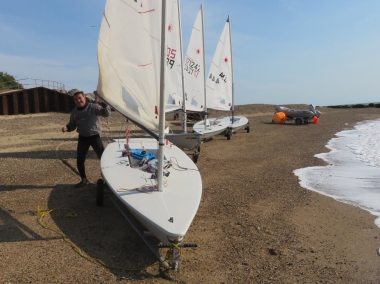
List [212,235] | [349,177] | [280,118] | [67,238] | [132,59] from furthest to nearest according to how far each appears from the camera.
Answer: [280,118] → [349,177] → [132,59] → [212,235] → [67,238]

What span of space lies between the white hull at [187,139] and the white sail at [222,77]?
5.37 meters

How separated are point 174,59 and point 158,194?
→ 6561 millimetres

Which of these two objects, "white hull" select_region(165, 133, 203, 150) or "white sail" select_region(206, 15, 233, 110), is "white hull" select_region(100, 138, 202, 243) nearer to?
"white hull" select_region(165, 133, 203, 150)

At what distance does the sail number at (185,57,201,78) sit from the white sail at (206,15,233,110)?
1.63 metres

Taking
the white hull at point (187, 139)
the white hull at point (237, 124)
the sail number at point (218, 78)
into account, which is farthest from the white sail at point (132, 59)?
→ the sail number at point (218, 78)

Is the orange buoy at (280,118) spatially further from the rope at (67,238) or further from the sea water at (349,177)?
the rope at (67,238)

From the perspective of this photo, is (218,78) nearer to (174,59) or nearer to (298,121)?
(174,59)

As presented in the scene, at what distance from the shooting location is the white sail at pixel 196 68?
11.7 m

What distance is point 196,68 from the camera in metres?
11.8

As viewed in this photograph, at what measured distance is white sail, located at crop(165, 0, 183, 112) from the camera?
31.1ft

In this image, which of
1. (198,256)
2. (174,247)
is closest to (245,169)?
(198,256)

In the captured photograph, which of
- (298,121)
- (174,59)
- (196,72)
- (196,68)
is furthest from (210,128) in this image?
(298,121)

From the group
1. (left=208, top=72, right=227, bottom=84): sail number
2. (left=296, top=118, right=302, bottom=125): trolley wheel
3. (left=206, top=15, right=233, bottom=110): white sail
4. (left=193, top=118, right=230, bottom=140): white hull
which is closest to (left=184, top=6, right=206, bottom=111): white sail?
(left=193, top=118, right=230, bottom=140): white hull

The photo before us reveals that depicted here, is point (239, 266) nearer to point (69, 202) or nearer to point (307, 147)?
point (69, 202)
